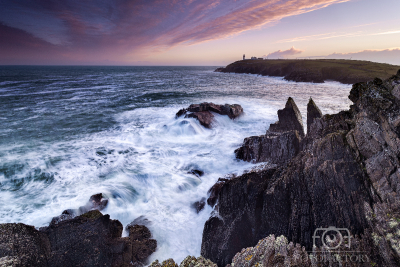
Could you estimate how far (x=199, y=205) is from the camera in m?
10.7

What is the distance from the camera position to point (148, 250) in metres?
7.72

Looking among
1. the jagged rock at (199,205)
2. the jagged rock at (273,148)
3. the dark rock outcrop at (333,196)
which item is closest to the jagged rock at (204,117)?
the jagged rock at (273,148)

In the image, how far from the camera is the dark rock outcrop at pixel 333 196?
448 centimetres

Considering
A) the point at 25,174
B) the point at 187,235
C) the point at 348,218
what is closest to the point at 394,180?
the point at 348,218

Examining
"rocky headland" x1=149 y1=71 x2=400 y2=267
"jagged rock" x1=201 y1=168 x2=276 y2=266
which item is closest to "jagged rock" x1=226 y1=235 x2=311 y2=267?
"rocky headland" x1=149 y1=71 x2=400 y2=267

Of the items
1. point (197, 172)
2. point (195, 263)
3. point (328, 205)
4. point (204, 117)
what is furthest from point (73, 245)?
point (204, 117)

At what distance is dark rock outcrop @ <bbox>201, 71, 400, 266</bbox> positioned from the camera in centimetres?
448

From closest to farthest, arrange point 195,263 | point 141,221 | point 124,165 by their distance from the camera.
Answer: point 195,263
point 141,221
point 124,165

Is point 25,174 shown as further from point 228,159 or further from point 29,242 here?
point 228,159

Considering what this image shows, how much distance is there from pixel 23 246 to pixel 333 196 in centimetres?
1015

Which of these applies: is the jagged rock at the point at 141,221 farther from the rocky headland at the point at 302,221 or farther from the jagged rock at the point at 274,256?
the jagged rock at the point at 274,256

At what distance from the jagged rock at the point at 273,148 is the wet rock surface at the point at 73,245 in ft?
28.9

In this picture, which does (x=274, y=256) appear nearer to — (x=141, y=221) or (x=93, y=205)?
(x=141, y=221)

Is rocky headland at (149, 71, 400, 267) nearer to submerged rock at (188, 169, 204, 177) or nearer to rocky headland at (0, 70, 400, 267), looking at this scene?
rocky headland at (0, 70, 400, 267)
